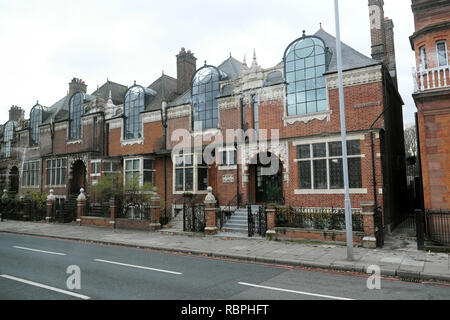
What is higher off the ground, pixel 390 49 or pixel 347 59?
pixel 390 49

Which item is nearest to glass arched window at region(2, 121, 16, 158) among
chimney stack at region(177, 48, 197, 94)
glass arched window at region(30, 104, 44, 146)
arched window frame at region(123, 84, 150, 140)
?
glass arched window at region(30, 104, 44, 146)

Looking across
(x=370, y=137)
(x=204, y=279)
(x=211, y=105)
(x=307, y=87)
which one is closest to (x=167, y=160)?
(x=211, y=105)

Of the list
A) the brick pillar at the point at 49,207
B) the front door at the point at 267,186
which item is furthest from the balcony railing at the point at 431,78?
the brick pillar at the point at 49,207

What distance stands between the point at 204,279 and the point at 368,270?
4781 mm

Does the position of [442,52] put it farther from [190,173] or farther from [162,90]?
[162,90]

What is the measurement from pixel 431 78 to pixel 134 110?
20135 millimetres

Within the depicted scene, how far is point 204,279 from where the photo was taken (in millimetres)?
8367

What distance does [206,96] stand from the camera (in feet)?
71.5

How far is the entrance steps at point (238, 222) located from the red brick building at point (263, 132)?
3.37 feet

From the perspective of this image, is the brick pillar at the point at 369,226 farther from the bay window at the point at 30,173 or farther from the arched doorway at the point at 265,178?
the bay window at the point at 30,173

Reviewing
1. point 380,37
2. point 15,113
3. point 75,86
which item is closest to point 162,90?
point 75,86

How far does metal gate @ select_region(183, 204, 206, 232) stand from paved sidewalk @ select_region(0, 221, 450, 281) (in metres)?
0.82

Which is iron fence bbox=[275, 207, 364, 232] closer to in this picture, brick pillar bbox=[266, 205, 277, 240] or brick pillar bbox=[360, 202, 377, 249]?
brick pillar bbox=[266, 205, 277, 240]

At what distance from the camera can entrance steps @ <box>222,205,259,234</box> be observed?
16562mm
